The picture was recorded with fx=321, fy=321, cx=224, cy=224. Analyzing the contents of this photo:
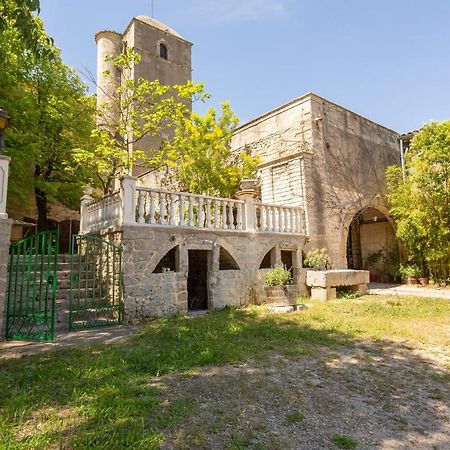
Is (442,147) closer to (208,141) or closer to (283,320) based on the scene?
(208,141)

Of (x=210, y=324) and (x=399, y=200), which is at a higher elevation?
(x=399, y=200)

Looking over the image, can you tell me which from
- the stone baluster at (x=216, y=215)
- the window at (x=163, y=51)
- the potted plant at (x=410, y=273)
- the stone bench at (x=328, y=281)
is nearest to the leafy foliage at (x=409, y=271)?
the potted plant at (x=410, y=273)

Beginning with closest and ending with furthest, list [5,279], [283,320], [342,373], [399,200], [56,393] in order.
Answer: [56,393]
[342,373]
[5,279]
[283,320]
[399,200]

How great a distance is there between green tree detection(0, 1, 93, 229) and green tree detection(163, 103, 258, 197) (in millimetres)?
4014

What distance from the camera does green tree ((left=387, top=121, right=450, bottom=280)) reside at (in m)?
11.6

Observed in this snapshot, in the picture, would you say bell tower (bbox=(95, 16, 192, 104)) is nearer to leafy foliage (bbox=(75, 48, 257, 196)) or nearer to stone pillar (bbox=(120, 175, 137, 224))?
leafy foliage (bbox=(75, 48, 257, 196))

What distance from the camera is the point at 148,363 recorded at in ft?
13.3

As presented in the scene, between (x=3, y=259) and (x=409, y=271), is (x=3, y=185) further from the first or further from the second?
(x=409, y=271)

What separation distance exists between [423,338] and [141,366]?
4493 mm

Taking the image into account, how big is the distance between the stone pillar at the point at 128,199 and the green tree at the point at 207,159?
4.55 m

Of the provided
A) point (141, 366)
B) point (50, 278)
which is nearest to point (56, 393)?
point (141, 366)

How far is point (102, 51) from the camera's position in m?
19.3

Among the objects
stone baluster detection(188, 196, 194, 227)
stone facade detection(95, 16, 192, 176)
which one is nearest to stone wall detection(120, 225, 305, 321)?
stone baluster detection(188, 196, 194, 227)

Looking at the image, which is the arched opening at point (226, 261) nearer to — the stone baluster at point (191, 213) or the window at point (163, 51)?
the stone baluster at point (191, 213)
